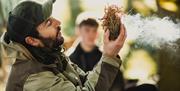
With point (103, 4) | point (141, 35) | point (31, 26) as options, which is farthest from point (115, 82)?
point (31, 26)

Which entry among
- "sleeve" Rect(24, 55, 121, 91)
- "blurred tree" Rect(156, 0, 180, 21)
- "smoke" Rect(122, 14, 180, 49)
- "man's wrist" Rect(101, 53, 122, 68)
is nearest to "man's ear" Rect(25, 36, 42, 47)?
"sleeve" Rect(24, 55, 121, 91)

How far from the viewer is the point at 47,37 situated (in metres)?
2.12

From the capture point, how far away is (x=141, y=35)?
7.59ft

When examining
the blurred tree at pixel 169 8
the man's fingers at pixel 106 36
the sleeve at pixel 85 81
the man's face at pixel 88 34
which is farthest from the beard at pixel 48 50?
the blurred tree at pixel 169 8

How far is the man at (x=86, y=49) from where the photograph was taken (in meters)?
2.46

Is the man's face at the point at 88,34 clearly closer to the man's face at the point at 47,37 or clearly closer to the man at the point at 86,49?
the man at the point at 86,49

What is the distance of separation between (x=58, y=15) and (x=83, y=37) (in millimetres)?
219

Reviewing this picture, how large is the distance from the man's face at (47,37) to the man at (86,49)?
0.34 meters

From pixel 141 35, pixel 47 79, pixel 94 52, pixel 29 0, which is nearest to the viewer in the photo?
pixel 47 79

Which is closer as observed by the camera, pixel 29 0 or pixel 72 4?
pixel 29 0

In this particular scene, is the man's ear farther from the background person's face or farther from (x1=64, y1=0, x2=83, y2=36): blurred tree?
(x1=64, y1=0, x2=83, y2=36): blurred tree

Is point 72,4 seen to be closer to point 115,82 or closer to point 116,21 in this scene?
point 116,21

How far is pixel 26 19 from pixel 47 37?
15 centimetres

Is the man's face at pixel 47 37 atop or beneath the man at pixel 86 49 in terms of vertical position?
atop
